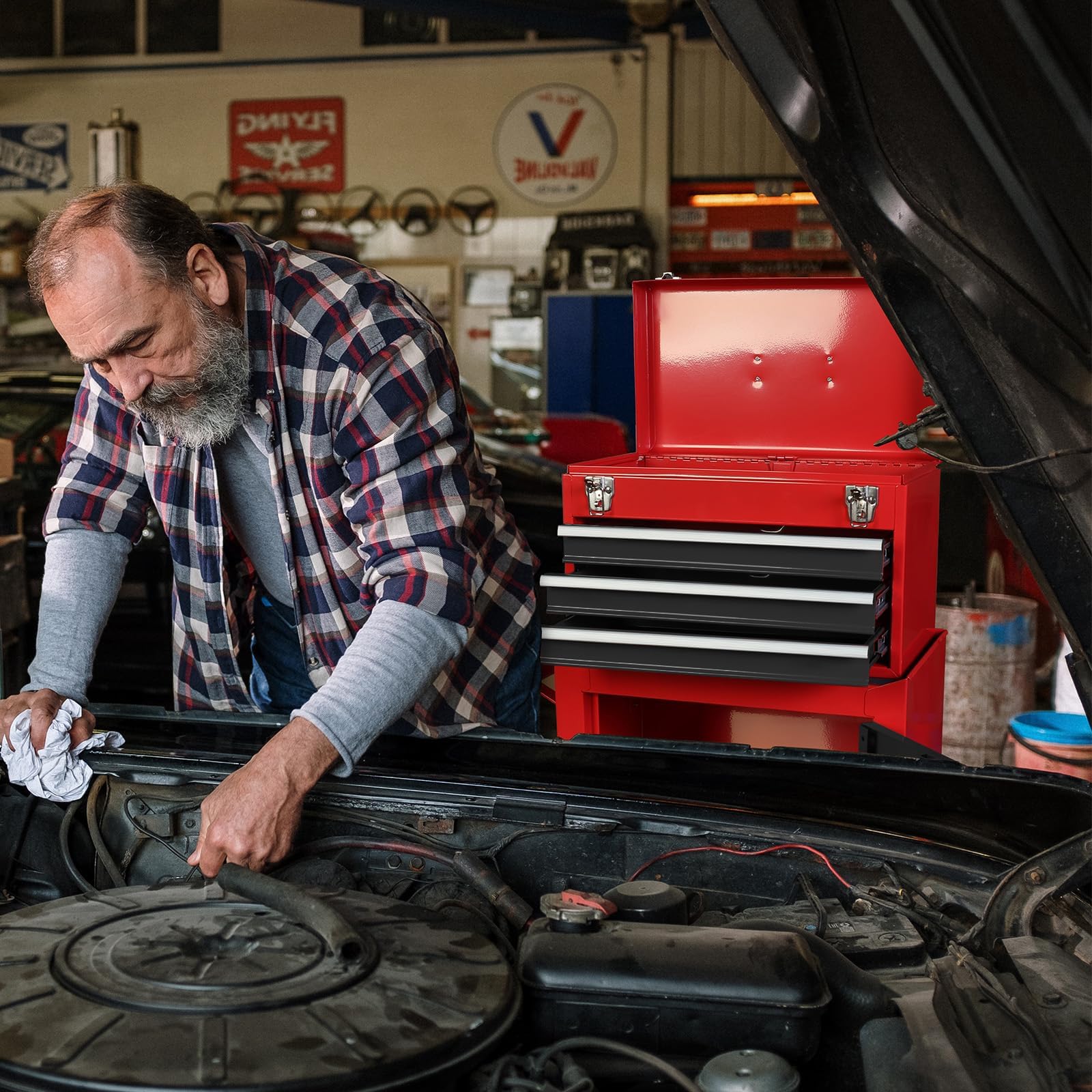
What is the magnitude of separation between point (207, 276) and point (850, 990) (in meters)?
1.19

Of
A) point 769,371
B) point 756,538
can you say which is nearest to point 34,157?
point 769,371

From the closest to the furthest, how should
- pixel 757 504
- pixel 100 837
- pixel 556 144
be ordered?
pixel 100 837 < pixel 757 504 < pixel 556 144

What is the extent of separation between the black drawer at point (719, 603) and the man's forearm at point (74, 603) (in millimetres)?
693

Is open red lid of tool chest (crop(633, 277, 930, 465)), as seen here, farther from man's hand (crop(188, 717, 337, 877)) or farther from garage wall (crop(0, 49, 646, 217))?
garage wall (crop(0, 49, 646, 217))

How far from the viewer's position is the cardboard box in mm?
3111

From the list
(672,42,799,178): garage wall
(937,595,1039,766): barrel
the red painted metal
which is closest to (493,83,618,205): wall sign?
(672,42,799,178): garage wall

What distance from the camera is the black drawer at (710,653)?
195 cm

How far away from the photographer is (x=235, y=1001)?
34.9 inches

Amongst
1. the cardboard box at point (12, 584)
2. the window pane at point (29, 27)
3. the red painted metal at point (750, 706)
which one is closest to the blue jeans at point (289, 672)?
the red painted metal at point (750, 706)

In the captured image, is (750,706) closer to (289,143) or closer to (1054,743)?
(1054,743)

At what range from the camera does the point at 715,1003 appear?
3.08ft

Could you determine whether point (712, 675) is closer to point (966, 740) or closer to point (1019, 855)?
point (1019, 855)

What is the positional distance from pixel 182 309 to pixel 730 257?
9.26 m

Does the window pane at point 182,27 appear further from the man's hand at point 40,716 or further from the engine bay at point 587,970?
the engine bay at point 587,970
